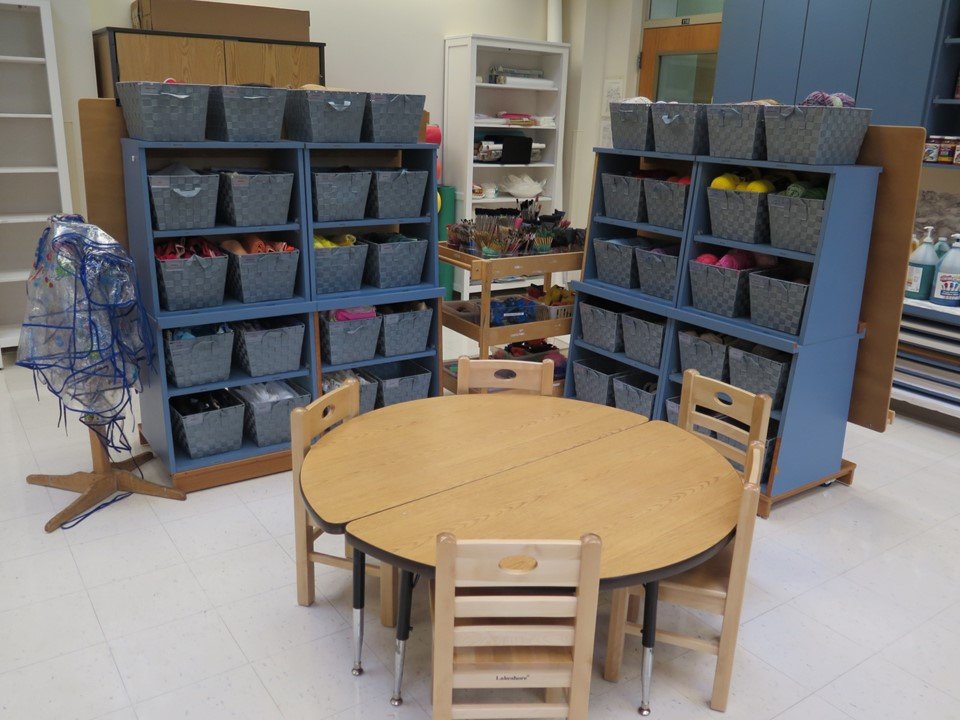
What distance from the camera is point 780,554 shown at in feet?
10.5

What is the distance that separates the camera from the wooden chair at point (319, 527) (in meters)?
2.39

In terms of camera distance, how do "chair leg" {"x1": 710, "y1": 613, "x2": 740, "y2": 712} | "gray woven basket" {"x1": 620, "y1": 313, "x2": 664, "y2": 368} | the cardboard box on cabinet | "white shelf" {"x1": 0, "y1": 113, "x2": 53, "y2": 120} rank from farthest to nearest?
the cardboard box on cabinet < "white shelf" {"x1": 0, "y1": 113, "x2": 53, "y2": 120} < "gray woven basket" {"x1": 620, "y1": 313, "x2": 664, "y2": 368} < "chair leg" {"x1": 710, "y1": 613, "x2": 740, "y2": 712}

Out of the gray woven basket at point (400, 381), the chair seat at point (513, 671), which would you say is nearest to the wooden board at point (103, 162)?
→ the gray woven basket at point (400, 381)

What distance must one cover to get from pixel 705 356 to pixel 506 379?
1.29 m

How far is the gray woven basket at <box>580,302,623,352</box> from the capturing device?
13.9 ft

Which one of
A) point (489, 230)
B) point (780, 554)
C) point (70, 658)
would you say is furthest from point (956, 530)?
point (70, 658)

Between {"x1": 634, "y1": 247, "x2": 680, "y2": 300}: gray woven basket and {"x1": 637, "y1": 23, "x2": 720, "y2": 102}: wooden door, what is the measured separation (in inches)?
118

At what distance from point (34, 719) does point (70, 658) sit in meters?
0.26

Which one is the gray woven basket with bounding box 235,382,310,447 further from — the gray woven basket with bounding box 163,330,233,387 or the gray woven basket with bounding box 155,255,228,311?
the gray woven basket with bounding box 155,255,228,311

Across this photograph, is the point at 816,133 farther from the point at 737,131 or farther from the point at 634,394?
the point at 634,394

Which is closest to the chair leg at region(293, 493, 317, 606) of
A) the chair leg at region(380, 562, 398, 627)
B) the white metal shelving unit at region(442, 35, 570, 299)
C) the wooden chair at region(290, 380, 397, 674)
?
the wooden chair at region(290, 380, 397, 674)

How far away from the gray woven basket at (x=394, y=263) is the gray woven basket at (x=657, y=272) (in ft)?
3.80

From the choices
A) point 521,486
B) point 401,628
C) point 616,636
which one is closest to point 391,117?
point 521,486

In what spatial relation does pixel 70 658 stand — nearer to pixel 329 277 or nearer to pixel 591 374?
pixel 329 277
